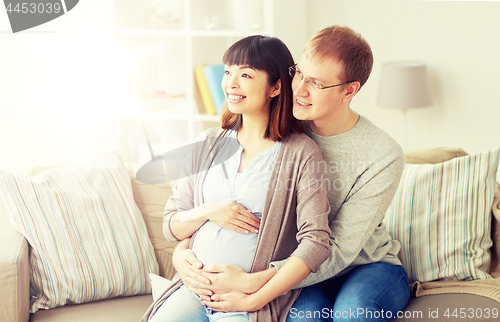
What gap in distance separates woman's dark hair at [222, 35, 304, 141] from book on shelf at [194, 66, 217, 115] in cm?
143

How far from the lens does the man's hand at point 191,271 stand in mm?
1245

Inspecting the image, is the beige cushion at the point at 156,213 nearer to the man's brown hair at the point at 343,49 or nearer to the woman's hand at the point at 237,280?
→ the woman's hand at the point at 237,280

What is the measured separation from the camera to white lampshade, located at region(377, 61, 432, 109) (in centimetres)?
255

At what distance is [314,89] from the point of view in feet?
4.22

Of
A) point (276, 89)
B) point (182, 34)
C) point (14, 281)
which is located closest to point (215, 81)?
point (182, 34)

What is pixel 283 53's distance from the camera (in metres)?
1.29

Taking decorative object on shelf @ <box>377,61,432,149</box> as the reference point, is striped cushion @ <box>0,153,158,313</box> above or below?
below

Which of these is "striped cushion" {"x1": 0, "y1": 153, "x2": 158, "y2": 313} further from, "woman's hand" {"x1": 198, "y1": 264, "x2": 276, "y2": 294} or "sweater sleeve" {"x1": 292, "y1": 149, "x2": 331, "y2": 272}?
"sweater sleeve" {"x1": 292, "y1": 149, "x2": 331, "y2": 272}

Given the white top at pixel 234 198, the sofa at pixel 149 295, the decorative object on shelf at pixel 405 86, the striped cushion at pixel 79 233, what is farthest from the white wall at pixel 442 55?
the striped cushion at pixel 79 233

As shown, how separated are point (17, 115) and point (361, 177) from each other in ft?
6.31

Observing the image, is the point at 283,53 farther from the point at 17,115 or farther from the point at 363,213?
the point at 17,115

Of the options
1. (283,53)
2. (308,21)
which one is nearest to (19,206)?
(283,53)

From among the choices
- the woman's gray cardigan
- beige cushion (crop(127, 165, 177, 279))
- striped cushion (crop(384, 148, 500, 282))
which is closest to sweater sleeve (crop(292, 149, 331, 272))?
the woman's gray cardigan

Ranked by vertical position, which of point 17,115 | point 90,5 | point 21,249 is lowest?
point 21,249
